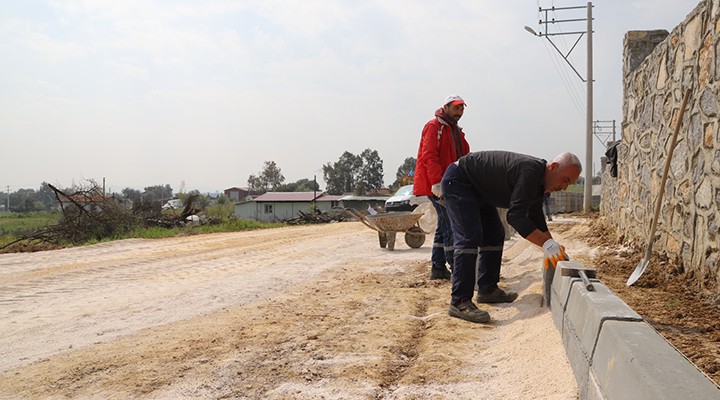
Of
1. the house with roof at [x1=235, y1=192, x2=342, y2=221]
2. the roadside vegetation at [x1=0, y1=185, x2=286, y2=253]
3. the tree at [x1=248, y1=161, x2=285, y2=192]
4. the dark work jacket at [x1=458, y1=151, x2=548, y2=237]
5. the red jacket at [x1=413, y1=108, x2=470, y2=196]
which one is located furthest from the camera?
the tree at [x1=248, y1=161, x2=285, y2=192]

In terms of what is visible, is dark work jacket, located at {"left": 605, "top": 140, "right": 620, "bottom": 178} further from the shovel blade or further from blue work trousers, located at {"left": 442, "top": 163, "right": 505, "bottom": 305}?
blue work trousers, located at {"left": 442, "top": 163, "right": 505, "bottom": 305}

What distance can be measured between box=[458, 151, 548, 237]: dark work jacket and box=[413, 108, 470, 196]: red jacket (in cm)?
127

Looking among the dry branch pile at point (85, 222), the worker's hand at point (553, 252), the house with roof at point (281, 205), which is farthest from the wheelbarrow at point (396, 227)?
the house with roof at point (281, 205)

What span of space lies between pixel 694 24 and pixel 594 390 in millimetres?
4241

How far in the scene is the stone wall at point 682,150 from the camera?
4492mm

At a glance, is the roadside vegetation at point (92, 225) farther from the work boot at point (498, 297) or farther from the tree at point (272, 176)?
the tree at point (272, 176)

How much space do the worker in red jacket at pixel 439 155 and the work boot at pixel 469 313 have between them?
142 cm

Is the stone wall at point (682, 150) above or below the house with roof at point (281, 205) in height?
above

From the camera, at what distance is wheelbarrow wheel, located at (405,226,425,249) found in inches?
402

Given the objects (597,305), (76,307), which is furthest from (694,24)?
(76,307)

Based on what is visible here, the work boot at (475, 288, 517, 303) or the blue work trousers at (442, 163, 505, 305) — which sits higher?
the blue work trousers at (442, 163, 505, 305)

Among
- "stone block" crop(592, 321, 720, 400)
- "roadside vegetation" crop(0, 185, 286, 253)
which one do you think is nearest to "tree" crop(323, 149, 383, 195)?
"roadside vegetation" crop(0, 185, 286, 253)

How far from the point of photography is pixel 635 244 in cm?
680

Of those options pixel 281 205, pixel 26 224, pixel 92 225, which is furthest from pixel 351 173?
pixel 92 225
